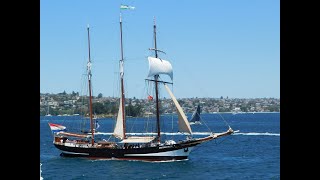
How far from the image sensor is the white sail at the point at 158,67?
4462 cm

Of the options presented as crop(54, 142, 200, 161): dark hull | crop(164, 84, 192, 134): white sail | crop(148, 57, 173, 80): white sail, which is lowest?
crop(54, 142, 200, 161): dark hull

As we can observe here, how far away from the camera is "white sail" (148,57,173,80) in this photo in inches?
1757

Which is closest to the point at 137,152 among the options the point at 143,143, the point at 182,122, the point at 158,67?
the point at 143,143

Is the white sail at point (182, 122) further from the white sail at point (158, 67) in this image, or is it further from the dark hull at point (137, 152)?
the white sail at point (158, 67)

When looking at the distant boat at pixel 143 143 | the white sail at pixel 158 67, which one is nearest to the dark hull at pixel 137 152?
the distant boat at pixel 143 143

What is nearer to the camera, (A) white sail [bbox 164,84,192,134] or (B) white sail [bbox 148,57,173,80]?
(A) white sail [bbox 164,84,192,134]

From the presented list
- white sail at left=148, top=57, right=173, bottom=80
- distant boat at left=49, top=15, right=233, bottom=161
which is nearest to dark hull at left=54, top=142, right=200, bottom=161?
distant boat at left=49, top=15, right=233, bottom=161

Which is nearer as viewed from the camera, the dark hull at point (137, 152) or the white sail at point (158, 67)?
the dark hull at point (137, 152)

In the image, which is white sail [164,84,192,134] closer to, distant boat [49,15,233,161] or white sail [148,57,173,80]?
distant boat [49,15,233,161]
